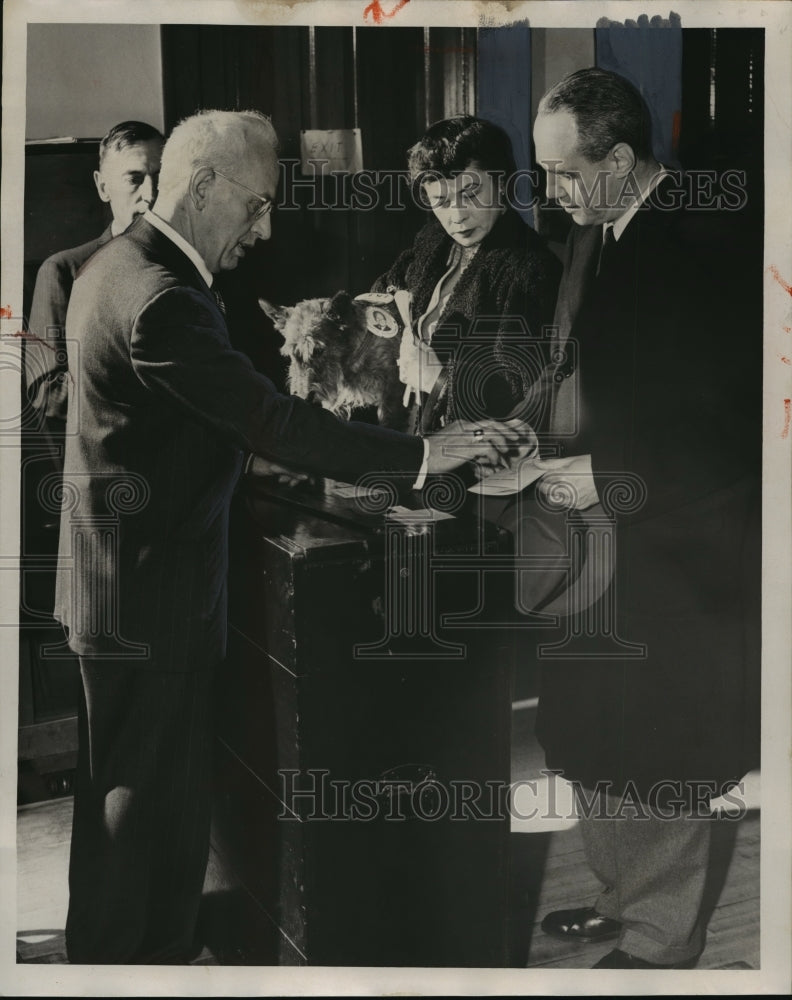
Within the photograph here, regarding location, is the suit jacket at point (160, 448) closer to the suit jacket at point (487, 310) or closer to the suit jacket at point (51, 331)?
the suit jacket at point (51, 331)

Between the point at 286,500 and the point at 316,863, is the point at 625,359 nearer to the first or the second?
the point at 286,500

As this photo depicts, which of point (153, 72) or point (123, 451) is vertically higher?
point (153, 72)

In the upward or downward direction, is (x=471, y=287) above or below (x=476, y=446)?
above

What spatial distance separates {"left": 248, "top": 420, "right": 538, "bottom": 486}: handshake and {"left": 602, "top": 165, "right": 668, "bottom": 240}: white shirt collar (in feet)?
1.26

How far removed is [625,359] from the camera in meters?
1.77

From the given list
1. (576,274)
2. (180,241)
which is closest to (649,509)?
(576,274)

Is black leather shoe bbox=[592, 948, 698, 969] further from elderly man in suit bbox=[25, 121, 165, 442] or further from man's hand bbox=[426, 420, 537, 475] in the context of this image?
elderly man in suit bbox=[25, 121, 165, 442]

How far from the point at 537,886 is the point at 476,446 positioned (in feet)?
2.64

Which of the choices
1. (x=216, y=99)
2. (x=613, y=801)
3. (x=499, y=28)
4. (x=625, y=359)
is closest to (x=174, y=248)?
(x=216, y=99)

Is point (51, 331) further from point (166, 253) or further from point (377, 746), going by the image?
point (377, 746)

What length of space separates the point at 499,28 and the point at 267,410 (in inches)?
31.4

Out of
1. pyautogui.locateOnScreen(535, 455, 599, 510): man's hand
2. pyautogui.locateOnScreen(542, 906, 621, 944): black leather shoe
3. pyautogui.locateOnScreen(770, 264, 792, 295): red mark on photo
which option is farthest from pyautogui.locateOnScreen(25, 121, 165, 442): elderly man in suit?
pyautogui.locateOnScreen(542, 906, 621, 944): black leather shoe

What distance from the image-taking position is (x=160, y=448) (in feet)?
5.67

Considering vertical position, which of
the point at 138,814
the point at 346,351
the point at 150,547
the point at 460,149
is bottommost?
the point at 138,814
